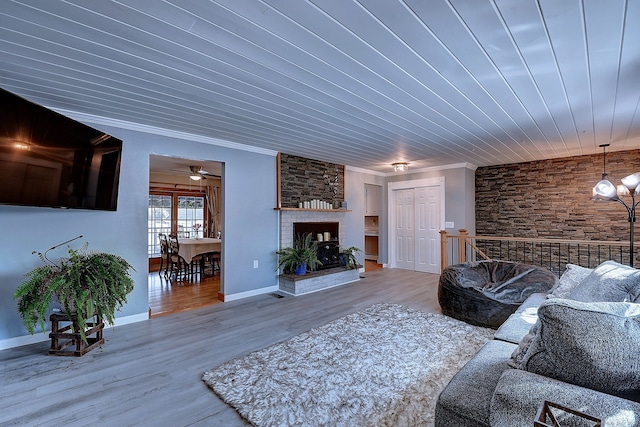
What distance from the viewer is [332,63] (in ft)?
7.01

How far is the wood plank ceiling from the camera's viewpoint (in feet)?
5.29

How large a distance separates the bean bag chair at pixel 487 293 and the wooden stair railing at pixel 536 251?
1.15 m

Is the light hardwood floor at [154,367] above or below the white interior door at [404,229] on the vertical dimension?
below

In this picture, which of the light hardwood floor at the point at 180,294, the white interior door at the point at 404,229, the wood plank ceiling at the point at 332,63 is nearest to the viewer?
the wood plank ceiling at the point at 332,63

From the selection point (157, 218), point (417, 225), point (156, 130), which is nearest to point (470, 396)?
point (156, 130)

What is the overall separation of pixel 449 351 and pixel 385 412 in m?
1.16

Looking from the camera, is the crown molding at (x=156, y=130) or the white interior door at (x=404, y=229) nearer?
the crown molding at (x=156, y=130)

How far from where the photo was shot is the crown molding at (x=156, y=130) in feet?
10.5

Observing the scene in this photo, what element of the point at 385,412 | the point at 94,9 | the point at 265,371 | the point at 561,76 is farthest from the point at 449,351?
the point at 94,9

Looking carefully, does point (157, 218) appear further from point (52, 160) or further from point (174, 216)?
point (52, 160)

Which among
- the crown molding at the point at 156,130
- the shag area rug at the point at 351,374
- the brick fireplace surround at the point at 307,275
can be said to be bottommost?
the shag area rug at the point at 351,374

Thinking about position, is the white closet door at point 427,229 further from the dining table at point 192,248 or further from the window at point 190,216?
the window at point 190,216

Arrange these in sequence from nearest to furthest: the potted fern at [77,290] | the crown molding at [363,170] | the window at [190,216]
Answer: the potted fern at [77,290] < the crown molding at [363,170] < the window at [190,216]

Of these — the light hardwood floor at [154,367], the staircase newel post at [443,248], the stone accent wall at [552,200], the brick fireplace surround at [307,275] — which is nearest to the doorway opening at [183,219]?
the light hardwood floor at [154,367]
